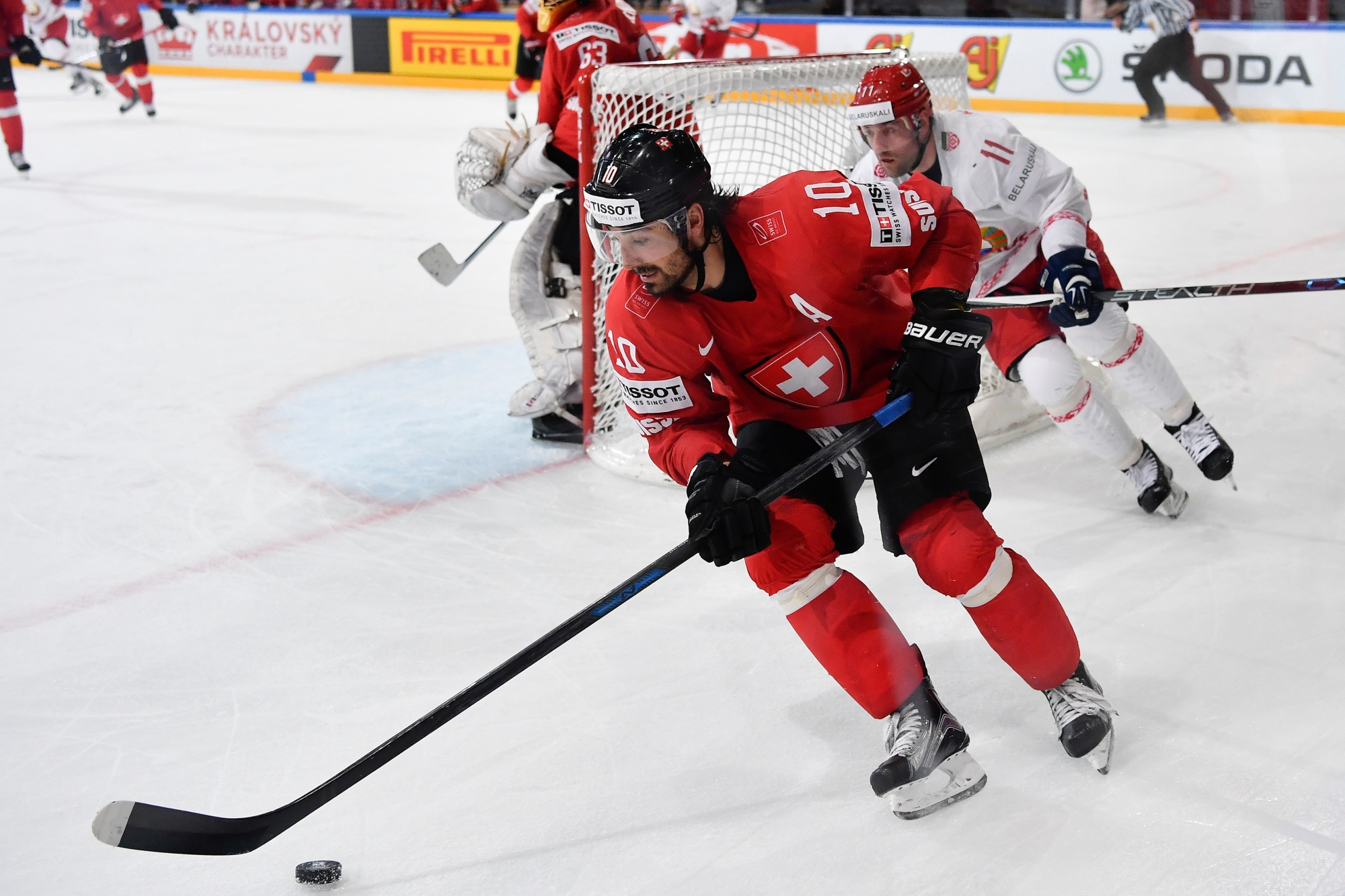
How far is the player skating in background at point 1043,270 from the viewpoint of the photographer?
246 centimetres

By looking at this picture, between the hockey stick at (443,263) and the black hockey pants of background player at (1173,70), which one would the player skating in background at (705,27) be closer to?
the black hockey pants of background player at (1173,70)

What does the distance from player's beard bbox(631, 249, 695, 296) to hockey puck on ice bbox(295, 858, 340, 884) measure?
898mm

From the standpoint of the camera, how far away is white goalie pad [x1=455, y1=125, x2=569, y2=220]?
321cm

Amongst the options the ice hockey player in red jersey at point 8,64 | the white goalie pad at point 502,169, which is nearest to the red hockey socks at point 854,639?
the white goalie pad at point 502,169

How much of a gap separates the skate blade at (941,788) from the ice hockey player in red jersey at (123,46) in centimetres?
995

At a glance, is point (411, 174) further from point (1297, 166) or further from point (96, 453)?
point (1297, 166)

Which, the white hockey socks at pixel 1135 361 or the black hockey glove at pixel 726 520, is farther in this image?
the white hockey socks at pixel 1135 361

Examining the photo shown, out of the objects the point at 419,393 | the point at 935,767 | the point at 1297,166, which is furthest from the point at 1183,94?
the point at 935,767

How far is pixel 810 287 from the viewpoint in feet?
5.62

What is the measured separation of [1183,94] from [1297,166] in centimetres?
184

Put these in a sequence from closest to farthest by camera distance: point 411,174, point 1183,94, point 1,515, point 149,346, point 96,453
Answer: point 1,515 → point 96,453 → point 149,346 → point 411,174 → point 1183,94

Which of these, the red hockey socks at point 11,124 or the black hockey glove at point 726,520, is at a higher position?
the black hockey glove at point 726,520

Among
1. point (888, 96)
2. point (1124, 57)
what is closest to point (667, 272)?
point (888, 96)

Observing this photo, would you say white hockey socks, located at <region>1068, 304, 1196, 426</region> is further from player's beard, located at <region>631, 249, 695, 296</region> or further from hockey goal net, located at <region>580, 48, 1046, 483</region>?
player's beard, located at <region>631, 249, 695, 296</region>
